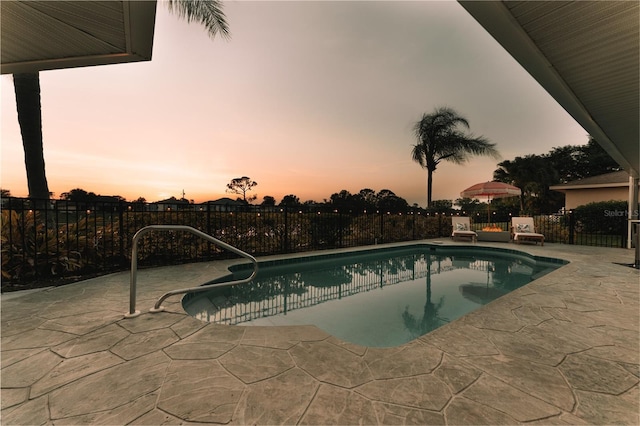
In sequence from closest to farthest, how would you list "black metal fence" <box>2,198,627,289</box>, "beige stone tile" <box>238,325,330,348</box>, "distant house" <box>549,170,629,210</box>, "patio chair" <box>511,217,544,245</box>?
1. "beige stone tile" <box>238,325,330,348</box>
2. "black metal fence" <box>2,198,627,289</box>
3. "patio chair" <box>511,217,544,245</box>
4. "distant house" <box>549,170,629,210</box>

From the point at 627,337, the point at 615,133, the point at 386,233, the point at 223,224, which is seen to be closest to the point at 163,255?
the point at 223,224

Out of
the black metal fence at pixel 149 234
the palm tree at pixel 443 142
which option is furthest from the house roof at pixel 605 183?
the black metal fence at pixel 149 234

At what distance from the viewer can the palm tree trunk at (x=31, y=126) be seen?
6.09 metres

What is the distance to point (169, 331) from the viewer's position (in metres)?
2.50

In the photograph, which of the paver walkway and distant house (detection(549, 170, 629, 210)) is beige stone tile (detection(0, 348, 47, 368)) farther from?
distant house (detection(549, 170, 629, 210))

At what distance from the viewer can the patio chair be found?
9.76 m

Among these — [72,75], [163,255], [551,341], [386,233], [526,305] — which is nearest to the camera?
[551,341]

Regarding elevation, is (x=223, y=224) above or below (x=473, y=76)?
below

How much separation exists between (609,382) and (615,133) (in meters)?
6.03

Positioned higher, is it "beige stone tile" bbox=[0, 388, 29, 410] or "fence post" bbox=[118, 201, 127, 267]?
"fence post" bbox=[118, 201, 127, 267]

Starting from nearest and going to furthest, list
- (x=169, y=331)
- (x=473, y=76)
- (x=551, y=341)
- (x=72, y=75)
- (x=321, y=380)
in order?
(x=321, y=380)
(x=551, y=341)
(x=169, y=331)
(x=72, y=75)
(x=473, y=76)

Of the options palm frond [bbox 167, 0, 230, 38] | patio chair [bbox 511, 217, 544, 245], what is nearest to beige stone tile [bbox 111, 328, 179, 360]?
palm frond [bbox 167, 0, 230, 38]

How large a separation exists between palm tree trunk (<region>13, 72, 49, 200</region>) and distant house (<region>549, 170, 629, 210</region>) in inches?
1016

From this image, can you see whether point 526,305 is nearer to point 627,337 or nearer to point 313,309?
point 627,337
